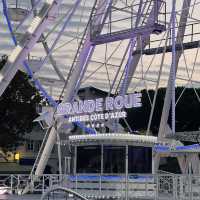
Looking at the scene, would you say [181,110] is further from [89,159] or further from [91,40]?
Answer: [89,159]

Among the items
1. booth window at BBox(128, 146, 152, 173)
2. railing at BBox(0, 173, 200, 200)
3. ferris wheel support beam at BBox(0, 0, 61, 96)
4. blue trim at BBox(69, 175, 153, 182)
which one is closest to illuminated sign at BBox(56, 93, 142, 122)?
booth window at BBox(128, 146, 152, 173)

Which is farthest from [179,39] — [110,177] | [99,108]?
[110,177]

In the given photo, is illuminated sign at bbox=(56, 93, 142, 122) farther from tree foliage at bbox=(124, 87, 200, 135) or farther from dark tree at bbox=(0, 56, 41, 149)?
tree foliage at bbox=(124, 87, 200, 135)

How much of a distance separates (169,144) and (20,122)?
25087 mm

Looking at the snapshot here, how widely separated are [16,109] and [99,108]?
23884mm

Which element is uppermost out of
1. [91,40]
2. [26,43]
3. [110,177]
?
Result: [91,40]

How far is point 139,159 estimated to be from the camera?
27391 millimetres

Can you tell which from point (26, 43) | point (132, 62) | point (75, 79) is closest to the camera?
point (26, 43)

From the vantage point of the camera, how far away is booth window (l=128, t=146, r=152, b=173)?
27125 mm

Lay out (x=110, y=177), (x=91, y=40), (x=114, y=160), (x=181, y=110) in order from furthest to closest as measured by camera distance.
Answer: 1. (x=181, y=110)
2. (x=91, y=40)
3. (x=114, y=160)
4. (x=110, y=177)

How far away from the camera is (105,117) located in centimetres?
3391

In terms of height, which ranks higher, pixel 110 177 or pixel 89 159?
pixel 89 159

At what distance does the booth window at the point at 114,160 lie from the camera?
27078mm

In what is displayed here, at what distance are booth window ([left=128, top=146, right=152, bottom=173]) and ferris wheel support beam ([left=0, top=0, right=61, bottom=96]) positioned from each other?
6263 mm
